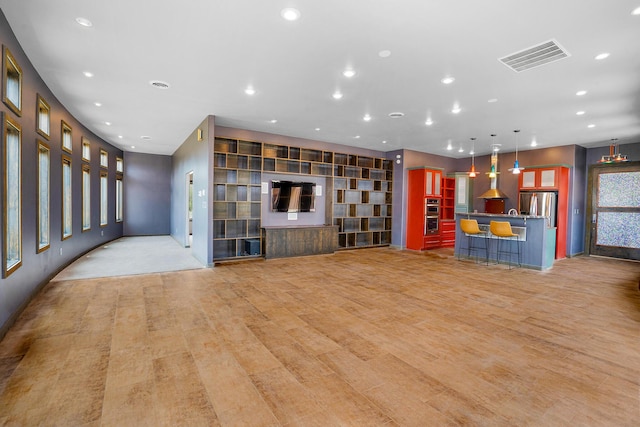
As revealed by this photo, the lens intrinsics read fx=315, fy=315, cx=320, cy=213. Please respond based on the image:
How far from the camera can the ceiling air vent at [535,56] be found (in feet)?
11.0

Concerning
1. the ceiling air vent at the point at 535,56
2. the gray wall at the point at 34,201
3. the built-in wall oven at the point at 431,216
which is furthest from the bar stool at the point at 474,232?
the gray wall at the point at 34,201

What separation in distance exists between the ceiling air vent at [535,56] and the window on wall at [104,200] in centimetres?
989

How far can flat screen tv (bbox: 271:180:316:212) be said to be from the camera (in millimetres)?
7715

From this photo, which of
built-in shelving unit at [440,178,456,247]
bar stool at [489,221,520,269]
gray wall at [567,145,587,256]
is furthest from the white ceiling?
built-in shelving unit at [440,178,456,247]

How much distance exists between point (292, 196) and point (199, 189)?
220cm

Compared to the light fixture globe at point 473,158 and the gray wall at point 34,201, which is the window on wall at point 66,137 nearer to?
the gray wall at point 34,201

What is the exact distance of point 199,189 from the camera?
22.8 ft

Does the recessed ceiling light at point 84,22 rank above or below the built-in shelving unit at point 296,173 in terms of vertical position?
above

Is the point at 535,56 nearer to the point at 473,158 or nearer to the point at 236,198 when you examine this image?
the point at 236,198

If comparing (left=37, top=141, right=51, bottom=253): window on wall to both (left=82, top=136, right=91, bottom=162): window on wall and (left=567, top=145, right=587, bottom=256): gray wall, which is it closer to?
(left=82, top=136, right=91, bottom=162): window on wall

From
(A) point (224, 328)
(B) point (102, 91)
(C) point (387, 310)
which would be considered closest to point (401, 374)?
(C) point (387, 310)

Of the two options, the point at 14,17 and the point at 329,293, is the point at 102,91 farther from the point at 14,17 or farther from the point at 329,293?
the point at 329,293

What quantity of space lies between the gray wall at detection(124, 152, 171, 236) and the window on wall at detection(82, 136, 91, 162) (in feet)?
11.2

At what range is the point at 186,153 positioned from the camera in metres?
8.55
